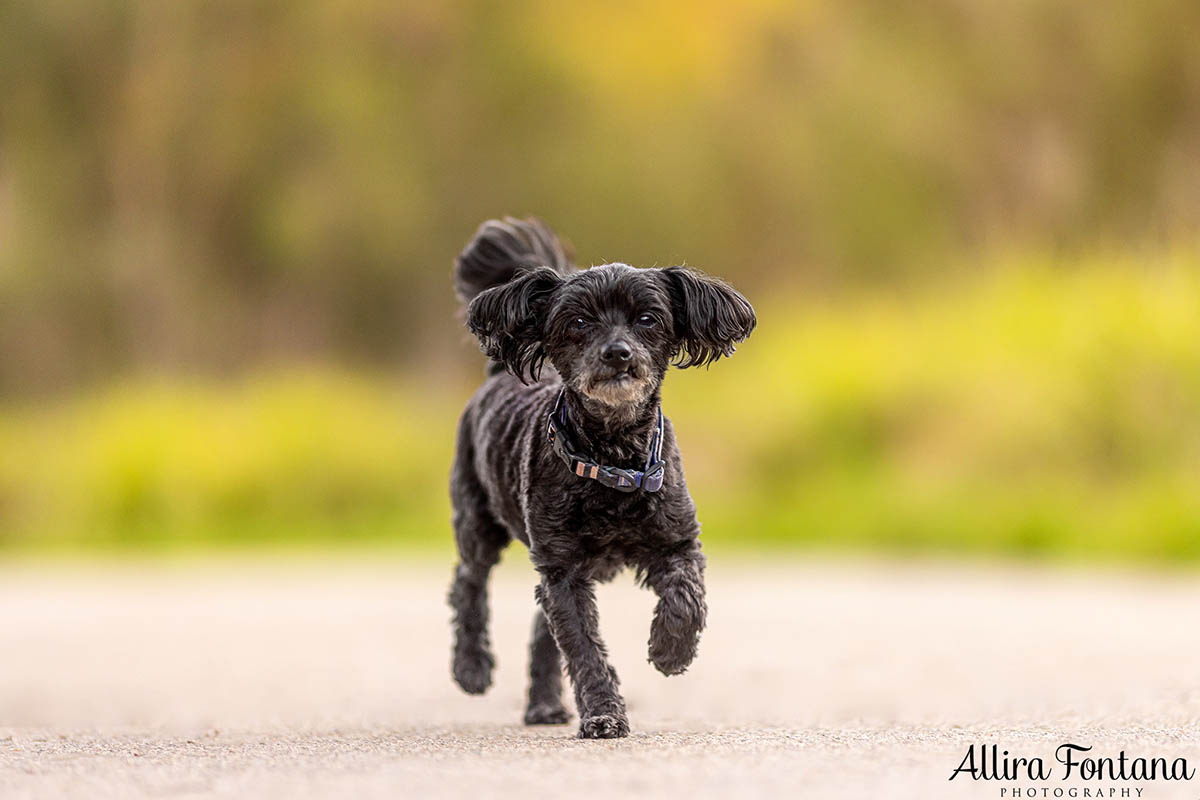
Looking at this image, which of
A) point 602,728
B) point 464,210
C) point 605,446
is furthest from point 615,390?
point 464,210

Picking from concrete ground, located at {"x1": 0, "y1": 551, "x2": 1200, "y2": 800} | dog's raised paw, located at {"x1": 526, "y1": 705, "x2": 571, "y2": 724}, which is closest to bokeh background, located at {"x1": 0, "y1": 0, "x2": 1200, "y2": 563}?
concrete ground, located at {"x1": 0, "y1": 551, "x2": 1200, "y2": 800}

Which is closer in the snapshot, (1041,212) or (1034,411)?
(1034,411)

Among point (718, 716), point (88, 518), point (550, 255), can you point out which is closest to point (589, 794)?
point (718, 716)

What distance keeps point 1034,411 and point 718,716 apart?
9.77 metres

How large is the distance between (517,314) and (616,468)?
503mm

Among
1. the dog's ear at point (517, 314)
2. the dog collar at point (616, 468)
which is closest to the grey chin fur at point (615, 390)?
the dog collar at point (616, 468)

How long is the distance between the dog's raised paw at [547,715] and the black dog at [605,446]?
78cm

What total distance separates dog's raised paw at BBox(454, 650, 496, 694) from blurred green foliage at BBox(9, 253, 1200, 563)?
26.9ft

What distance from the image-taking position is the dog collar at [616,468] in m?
4.11

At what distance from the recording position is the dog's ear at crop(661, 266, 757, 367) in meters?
4.23

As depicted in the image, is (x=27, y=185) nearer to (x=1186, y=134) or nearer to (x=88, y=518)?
(x=88, y=518)

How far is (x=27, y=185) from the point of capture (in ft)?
73.7

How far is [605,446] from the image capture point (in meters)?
4.19

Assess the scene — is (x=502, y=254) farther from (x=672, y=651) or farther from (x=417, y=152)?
(x=417, y=152)
